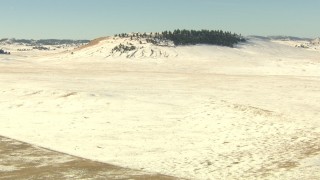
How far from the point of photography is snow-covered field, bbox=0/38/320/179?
663 inches

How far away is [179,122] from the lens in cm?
2383

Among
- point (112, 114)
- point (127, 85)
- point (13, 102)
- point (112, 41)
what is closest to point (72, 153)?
point (112, 114)

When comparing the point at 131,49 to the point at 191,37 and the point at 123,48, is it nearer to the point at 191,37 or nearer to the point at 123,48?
the point at 123,48

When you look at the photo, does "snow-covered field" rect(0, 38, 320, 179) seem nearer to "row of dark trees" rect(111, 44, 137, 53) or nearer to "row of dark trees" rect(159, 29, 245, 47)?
"row of dark trees" rect(111, 44, 137, 53)

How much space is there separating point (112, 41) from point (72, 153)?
68469 millimetres

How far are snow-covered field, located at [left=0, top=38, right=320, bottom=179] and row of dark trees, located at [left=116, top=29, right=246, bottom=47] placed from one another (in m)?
39.2

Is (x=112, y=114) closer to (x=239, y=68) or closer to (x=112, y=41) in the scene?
(x=239, y=68)

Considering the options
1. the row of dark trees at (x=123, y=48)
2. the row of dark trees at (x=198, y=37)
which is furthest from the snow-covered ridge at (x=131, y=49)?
the row of dark trees at (x=198, y=37)

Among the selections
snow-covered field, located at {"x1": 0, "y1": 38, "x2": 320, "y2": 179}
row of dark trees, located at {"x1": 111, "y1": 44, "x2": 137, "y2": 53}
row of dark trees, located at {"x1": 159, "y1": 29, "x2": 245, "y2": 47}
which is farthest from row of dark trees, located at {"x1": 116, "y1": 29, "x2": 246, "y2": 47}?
snow-covered field, located at {"x1": 0, "y1": 38, "x2": 320, "y2": 179}

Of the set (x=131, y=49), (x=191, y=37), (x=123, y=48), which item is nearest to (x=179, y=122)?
(x=131, y=49)

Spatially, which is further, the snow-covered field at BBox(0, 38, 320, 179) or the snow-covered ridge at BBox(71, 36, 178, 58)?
the snow-covered ridge at BBox(71, 36, 178, 58)

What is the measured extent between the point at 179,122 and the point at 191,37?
6165 centimetres

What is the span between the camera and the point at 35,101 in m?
30.2

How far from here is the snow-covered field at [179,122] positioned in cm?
1683
